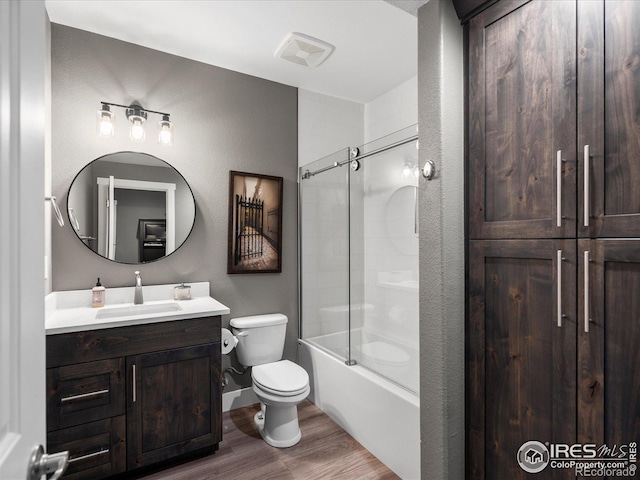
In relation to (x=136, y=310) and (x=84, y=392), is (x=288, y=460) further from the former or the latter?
(x=136, y=310)

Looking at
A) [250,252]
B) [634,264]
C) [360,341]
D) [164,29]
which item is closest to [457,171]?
[634,264]

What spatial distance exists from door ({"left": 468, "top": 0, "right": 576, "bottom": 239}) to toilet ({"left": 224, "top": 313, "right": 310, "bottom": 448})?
4.78 ft

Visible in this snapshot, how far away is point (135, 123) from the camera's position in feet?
7.50

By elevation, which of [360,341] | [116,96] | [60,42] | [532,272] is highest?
[60,42]

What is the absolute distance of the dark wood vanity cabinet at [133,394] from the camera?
1712 mm

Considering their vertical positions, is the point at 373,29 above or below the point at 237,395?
above

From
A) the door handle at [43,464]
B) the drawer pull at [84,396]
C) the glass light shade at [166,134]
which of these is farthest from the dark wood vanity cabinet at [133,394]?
the door handle at [43,464]

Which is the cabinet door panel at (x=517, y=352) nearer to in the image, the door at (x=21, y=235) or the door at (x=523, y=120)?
the door at (x=523, y=120)

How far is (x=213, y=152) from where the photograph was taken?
8.62 feet

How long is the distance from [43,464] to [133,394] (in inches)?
57.3

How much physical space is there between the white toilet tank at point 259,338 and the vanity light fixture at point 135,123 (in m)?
1.38

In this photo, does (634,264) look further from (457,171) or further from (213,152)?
(213,152)

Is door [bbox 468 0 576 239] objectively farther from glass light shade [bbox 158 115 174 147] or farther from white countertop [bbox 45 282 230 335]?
glass light shade [bbox 158 115 174 147]

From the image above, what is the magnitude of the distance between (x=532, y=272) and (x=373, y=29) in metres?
1.78
